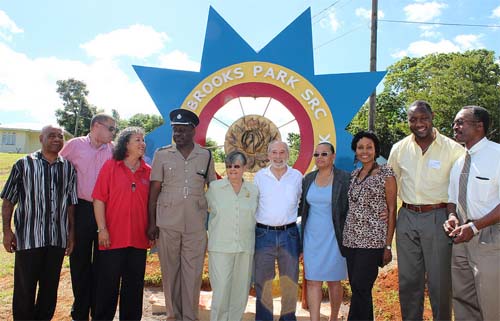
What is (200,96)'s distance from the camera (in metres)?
4.63

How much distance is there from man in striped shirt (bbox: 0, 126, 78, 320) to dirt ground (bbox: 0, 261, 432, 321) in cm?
76

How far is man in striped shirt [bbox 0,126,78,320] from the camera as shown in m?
3.15

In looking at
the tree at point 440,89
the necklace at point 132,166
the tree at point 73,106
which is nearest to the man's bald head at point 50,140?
the necklace at point 132,166

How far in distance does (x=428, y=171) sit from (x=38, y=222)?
125 inches

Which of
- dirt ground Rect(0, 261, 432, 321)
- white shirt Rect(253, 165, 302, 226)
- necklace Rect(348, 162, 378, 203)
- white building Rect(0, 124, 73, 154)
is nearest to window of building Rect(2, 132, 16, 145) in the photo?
white building Rect(0, 124, 73, 154)

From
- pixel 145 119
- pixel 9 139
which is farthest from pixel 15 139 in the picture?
pixel 145 119

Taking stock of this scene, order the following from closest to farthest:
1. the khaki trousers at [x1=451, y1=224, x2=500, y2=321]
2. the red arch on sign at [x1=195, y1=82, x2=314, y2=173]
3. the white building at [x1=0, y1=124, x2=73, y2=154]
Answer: the khaki trousers at [x1=451, y1=224, x2=500, y2=321] < the red arch on sign at [x1=195, y1=82, x2=314, y2=173] < the white building at [x1=0, y1=124, x2=73, y2=154]

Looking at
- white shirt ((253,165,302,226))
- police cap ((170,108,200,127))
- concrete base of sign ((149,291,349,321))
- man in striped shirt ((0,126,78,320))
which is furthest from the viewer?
concrete base of sign ((149,291,349,321))

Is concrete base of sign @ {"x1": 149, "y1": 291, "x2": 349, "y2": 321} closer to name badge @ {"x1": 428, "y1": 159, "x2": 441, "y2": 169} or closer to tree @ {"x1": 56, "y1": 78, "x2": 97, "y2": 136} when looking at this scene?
name badge @ {"x1": 428, "y1": 159, "x2": 441, "y2": 169}

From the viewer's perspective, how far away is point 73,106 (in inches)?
1389

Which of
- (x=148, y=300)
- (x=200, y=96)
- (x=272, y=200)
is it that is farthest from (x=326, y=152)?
(x=148, y=300)

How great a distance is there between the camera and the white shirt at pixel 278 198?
337cm

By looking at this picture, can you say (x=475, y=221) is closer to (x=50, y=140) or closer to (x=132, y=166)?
(x=132, y=166)

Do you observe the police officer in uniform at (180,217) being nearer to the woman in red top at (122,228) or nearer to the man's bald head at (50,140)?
the woman in red top at (122,228)
